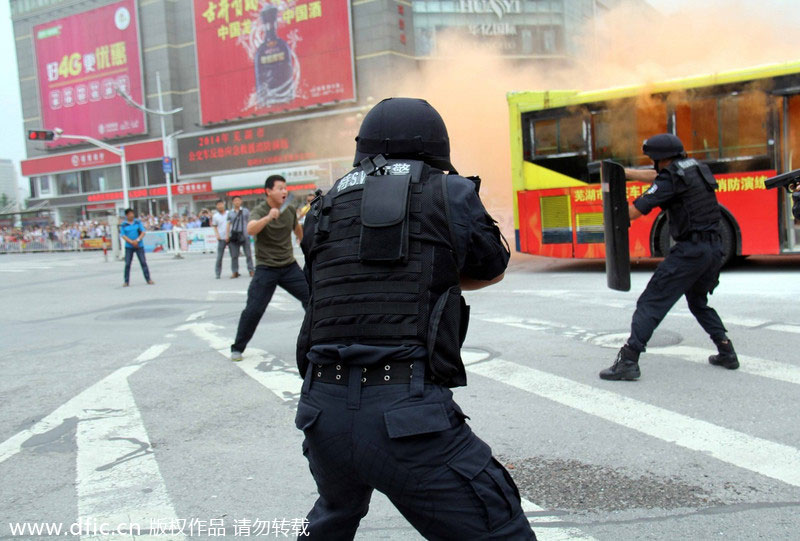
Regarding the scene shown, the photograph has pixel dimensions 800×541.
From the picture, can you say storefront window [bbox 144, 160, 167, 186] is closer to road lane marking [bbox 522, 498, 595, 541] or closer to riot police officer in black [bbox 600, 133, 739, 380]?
riot police officer in black [bbox 600, 133, 739, 380]

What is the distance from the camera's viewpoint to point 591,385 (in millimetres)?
5133

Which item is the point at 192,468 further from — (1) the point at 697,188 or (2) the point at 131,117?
(2) the point at 131,117

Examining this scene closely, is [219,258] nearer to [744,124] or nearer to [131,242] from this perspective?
[131,242]

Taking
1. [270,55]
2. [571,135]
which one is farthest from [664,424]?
[270,55]

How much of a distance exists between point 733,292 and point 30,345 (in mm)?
9163

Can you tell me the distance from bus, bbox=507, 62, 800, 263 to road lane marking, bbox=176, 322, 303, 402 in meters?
5.49

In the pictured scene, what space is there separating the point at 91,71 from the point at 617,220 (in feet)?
184

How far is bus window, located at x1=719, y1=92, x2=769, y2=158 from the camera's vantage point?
10531 millimetres

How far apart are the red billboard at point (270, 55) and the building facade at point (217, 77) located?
8 cm

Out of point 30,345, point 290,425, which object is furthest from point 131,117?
point 290,425

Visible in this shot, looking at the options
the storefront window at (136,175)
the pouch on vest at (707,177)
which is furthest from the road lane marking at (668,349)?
the storefront window at (136,175)

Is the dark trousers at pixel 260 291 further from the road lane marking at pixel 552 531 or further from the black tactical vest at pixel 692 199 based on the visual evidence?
the road lane marking at pixel 552 531

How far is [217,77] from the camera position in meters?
46.8

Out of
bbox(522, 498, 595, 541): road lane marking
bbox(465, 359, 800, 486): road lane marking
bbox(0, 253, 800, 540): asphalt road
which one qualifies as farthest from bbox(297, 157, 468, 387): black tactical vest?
bbox(465, 359, 800, 486): road lane marking
